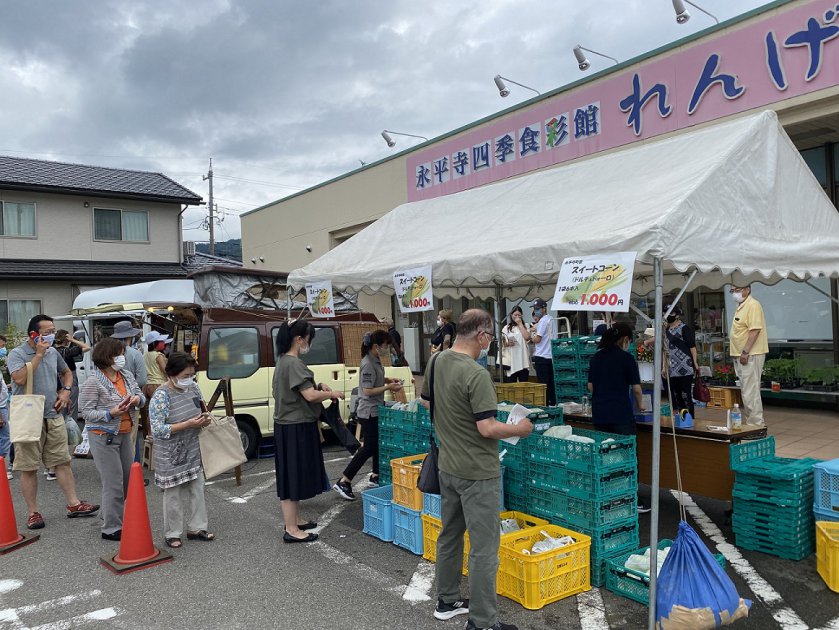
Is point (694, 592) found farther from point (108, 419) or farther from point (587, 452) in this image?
point (108, 419)

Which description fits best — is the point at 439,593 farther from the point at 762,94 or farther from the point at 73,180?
the point at 73,180

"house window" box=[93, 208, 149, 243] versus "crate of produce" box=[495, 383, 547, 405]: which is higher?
"house window" box=[93, 208, 149, 243]

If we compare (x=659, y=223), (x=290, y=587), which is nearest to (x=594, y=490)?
(x=659, y=223)

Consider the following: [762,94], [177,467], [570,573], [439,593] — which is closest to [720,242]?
[570,573]

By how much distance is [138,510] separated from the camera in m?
5.05

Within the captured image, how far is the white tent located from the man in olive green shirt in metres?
0.94

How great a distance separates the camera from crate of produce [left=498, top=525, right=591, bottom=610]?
4.08m

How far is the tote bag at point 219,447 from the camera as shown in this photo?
5.72m

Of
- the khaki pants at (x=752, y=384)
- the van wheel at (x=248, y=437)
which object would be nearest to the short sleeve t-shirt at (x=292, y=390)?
the van wheel at (x=248, y=437)

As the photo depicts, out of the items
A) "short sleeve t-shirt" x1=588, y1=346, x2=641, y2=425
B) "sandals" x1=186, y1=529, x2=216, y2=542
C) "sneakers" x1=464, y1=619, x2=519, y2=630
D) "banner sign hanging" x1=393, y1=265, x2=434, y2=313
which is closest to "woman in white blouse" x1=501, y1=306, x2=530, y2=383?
"banner sign hanging" x1=393, y1=265, x2=434, y2=313

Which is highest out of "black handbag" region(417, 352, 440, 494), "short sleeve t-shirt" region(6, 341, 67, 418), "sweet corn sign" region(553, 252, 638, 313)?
"sweet corn sign" region(553, 252, 638, 313)

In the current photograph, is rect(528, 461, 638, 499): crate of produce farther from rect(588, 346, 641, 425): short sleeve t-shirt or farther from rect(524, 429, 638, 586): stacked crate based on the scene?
rect(588, 346, 641, 425): short sleeve t-shirt

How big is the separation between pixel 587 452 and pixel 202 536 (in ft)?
11.3

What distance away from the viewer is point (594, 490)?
4.39 m
